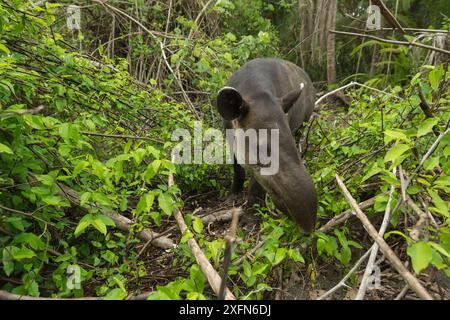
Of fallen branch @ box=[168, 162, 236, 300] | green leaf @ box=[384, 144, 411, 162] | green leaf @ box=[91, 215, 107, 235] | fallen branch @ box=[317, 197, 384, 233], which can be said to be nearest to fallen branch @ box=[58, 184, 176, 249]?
fallen branch @ box=[168, 162, 236, 300]

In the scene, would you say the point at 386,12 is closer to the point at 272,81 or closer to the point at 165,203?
the point at 165,203

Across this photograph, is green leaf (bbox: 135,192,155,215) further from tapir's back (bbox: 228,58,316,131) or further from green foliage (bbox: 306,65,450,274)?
tapir's back (bbox: 228,58,316,131)

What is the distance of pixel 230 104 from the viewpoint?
3.74 meters

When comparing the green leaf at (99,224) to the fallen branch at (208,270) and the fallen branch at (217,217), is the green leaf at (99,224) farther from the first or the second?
the fallen branch at (217,217)

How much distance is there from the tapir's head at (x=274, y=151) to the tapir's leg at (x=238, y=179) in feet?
2.13

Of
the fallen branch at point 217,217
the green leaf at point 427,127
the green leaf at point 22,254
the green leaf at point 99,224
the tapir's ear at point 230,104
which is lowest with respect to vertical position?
the fallen branch at point 217,217

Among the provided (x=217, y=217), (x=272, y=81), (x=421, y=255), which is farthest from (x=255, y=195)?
(x=421, y=255)

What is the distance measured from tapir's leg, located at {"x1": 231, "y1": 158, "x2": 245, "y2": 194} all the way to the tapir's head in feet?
2.13

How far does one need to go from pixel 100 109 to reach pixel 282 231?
2332 millimetres

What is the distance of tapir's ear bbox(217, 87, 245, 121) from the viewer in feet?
12.0

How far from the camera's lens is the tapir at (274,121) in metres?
3.01

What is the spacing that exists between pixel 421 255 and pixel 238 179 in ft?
10.00

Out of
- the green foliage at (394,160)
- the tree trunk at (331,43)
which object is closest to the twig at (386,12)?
the green foliage at (394,160)
